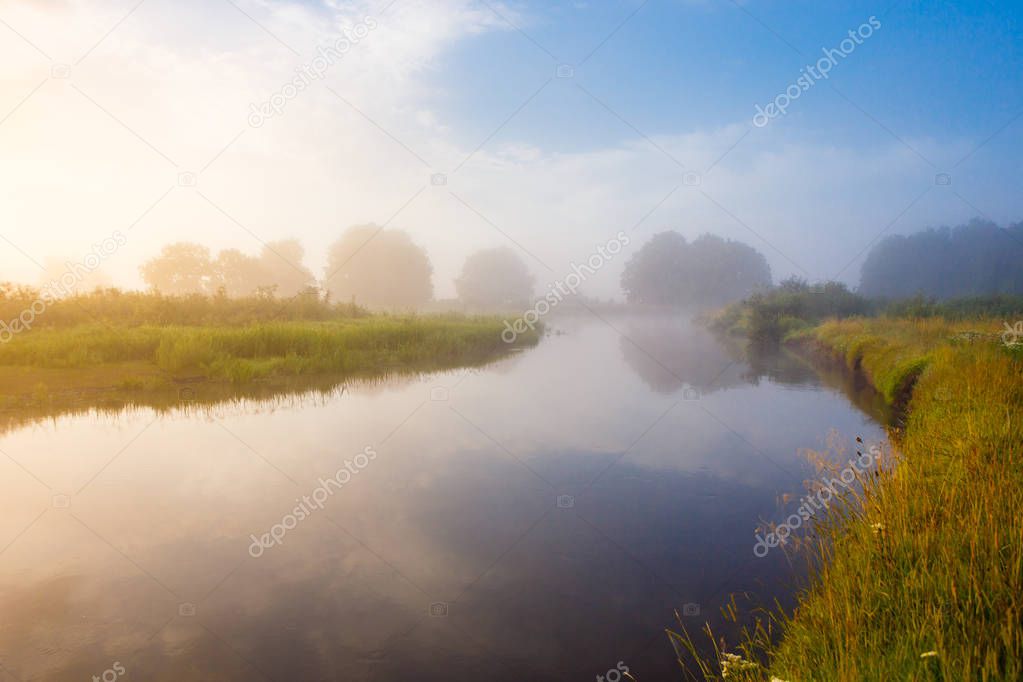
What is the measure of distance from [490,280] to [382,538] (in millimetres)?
93273

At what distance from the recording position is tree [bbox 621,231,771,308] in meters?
89.4

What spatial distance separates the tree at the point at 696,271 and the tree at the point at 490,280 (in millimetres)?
20729

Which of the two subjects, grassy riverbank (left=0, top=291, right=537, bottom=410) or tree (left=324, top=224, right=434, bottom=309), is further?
tree (left=324, top=224, right=434, bottom=309)

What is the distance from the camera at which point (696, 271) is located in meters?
90.1

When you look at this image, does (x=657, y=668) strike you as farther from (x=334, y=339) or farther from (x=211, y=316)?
(x=211, y=316)

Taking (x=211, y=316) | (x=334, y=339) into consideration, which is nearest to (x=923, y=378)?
(x=334, y=339)

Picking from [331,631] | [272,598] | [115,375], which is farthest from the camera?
[115,375]

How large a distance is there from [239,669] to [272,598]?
107 cm

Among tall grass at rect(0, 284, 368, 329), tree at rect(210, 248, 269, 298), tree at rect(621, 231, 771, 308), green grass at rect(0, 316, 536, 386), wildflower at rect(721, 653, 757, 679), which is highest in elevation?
tree at rect(210, 248, 269, 298)

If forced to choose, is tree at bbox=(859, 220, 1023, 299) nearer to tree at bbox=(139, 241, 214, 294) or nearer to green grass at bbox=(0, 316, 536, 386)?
green grass at bbox=(0, 316, 536, 386)

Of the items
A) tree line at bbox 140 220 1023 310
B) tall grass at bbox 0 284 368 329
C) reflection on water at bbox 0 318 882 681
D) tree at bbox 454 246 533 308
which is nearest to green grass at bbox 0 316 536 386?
tall grass at bbox 0 284 368 329

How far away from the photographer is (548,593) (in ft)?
17.9

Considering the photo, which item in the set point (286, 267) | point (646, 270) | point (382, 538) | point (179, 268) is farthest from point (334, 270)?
point (382, 538)

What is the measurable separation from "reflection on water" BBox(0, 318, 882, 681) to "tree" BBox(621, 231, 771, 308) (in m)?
80.5
